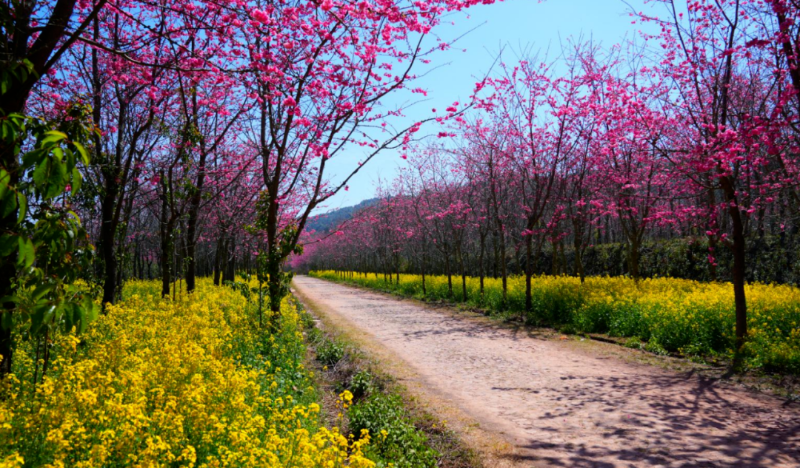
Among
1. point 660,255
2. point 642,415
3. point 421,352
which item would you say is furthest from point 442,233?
point 642,415

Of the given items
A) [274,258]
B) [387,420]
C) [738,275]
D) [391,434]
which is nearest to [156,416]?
[391,434]

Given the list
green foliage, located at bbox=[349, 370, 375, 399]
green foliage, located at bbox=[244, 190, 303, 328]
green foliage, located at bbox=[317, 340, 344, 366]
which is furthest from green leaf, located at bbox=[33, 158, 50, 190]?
green foliage, located at bbox=[317, 340, 344, 366]

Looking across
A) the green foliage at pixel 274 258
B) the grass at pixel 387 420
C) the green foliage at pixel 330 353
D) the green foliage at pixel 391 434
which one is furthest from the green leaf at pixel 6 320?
the green foliage at pixel 330 353

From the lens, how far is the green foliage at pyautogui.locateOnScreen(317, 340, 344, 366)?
871 cm

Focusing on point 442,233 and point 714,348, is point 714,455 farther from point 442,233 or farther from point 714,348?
point 442,233

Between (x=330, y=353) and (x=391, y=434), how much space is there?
4.15 m

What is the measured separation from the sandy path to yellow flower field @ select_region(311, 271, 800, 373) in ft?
4.41

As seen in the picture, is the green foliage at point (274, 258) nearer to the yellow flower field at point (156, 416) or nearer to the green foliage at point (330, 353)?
the green foliage at point (330, 353)

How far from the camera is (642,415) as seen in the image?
227 inches

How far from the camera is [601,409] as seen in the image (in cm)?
601

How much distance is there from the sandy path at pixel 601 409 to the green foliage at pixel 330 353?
125 centimetres

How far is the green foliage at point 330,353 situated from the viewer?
343 inches

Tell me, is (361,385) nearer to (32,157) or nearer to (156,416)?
(156,416)

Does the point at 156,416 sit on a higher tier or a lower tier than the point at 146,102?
lower
